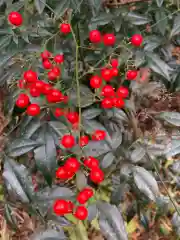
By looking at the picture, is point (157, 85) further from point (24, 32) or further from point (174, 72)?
point (24, 32)

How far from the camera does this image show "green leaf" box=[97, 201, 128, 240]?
1.07 meters

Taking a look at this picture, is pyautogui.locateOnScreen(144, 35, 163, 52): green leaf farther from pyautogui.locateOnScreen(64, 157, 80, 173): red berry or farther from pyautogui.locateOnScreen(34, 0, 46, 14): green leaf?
pyautogui.locateOnScreen(64, 157, 80, 173): red berry

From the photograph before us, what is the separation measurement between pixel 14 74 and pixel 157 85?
1.79 feet

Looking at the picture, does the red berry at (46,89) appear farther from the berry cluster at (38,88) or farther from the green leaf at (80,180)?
the green leaf at (80,180)

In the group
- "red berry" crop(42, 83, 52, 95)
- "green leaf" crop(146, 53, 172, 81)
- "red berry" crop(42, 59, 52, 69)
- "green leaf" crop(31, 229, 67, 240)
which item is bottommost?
"green leaf" crop(31, 229, 67, 240)

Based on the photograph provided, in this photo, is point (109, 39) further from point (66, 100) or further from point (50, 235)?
point (50, 235)

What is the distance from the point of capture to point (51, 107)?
1.12 meters

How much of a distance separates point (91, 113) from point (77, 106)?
4.1 inches

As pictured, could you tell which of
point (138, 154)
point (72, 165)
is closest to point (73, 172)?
point (72, 165)

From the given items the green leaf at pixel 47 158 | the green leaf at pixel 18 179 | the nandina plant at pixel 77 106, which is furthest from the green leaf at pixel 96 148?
the green leaf at pixel 18 179

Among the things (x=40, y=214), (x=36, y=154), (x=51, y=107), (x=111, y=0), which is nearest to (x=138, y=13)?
(x=111, y=0)

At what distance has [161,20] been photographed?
49.7 inches

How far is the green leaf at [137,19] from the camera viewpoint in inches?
49.5

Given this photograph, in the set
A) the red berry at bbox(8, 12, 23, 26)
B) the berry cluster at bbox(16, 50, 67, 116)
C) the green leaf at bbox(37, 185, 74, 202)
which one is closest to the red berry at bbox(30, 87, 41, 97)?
the berry cluster at bbox(16, 50, 67, 116)
